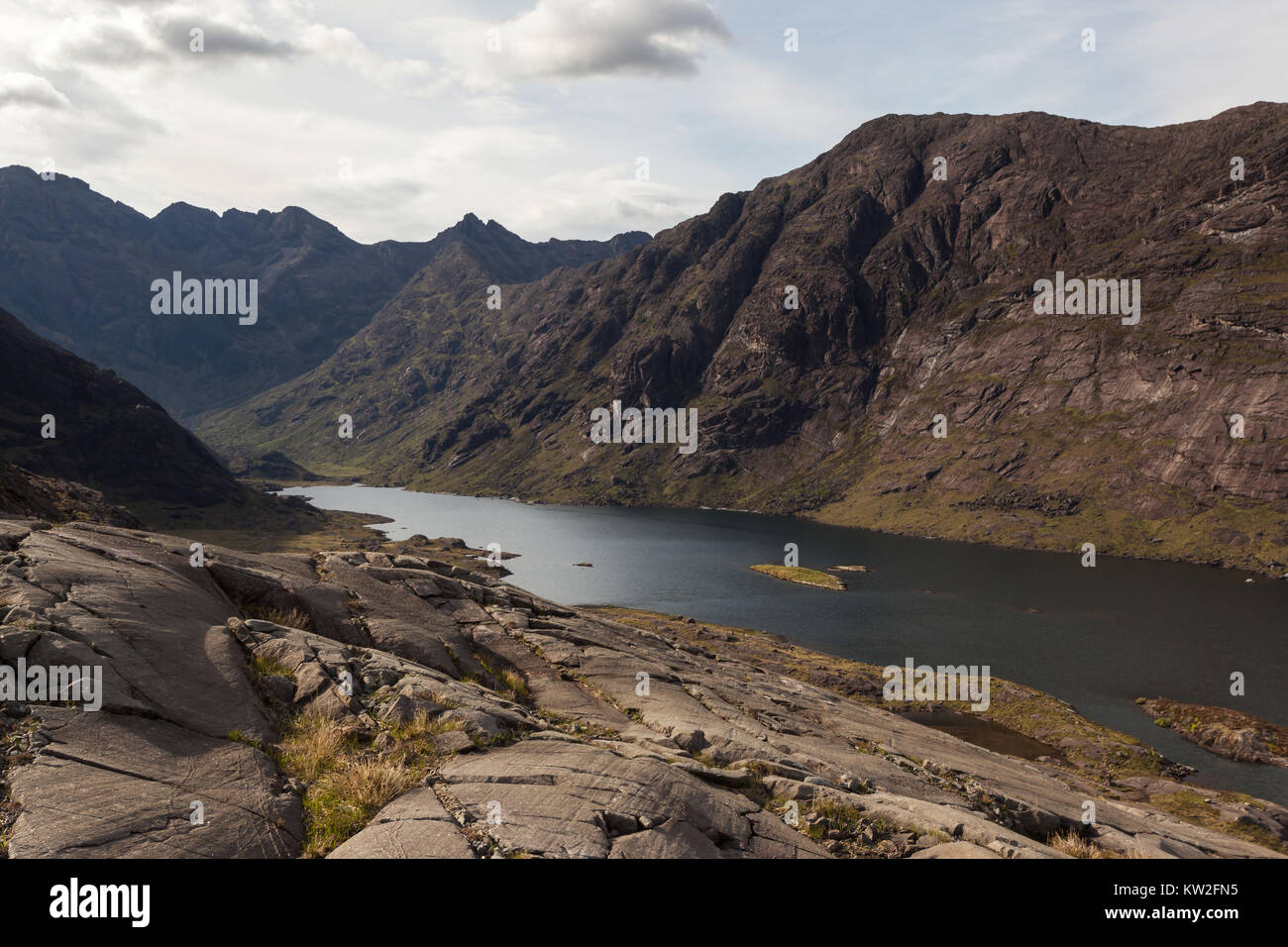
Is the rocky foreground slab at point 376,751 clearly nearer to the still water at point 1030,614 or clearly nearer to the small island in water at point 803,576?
the still water at point 1030,614

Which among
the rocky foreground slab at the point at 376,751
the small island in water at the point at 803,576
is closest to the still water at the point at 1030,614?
the small island in water at the point at 803,576

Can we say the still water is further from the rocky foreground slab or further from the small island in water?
the rocky foreground slab

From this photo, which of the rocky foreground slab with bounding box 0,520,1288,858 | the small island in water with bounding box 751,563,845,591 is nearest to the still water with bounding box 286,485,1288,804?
the small island in water with bounding box 751,563,845,591

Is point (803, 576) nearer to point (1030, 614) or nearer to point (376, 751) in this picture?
point (1030, 614)

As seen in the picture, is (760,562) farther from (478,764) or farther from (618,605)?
(478,764)

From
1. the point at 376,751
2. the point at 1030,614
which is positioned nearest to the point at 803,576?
the point at 1030,614
